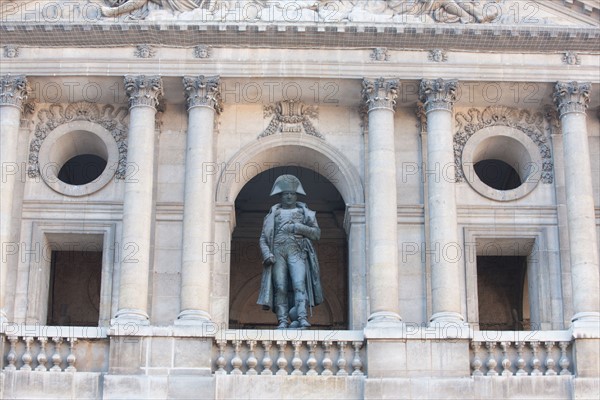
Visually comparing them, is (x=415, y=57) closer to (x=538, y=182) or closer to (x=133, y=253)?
(x=538, y=182)

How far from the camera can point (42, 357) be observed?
27.0 metres

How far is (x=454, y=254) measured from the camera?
28.4m

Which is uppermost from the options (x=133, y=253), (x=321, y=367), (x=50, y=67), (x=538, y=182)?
(x=50, y=67)

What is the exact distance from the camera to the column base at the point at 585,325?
27.2 m

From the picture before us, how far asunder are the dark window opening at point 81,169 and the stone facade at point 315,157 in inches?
96.7

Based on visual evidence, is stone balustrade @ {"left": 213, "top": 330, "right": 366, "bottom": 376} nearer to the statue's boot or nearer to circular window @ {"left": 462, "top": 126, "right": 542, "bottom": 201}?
the statue's boot

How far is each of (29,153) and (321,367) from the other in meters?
8.14

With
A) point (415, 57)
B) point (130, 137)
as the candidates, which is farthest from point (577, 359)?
point (130, 137)

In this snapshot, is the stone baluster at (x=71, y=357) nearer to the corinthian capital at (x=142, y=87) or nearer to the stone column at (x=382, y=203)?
the corinthian capital at (x=142, y=87)

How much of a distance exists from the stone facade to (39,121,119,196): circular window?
0.05 m

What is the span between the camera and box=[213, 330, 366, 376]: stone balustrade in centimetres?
2712

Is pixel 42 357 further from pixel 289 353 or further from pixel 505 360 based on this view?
pixel 505 360

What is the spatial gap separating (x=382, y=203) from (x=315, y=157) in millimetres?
2465

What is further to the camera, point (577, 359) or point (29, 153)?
point (29, 153)
